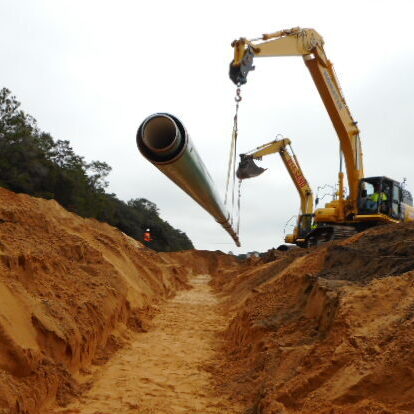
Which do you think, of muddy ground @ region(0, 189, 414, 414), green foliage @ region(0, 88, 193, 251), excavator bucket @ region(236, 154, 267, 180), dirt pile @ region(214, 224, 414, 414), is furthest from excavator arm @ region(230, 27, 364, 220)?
green foliage @ region(0, 88, 193, 251)

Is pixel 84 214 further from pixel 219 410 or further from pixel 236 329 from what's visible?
pixel 219 410

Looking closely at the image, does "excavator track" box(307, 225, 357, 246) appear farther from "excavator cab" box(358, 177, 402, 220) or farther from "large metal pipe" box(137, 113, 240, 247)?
"large metal pipe" box(137, 113, 240, 247)

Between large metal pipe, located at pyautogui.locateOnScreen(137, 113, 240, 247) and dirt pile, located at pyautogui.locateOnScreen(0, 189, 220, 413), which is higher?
large metal pipe, located at pyautogui.locateOnScreen(137, 113, 240, 247)

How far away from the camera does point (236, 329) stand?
867 cm

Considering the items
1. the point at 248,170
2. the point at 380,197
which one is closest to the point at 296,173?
the point at 248,170

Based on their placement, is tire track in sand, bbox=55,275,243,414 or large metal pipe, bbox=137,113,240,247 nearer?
large metal pipe, bbox=137,113,240,247

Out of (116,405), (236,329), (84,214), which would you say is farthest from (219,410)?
(84,214)

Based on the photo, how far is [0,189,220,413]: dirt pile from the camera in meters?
4.50

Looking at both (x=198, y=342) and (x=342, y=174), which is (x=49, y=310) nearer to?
(x=198, y=342)

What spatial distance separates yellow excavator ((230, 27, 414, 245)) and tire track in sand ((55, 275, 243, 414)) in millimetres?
7843

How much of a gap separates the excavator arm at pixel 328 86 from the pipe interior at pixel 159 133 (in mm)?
8824

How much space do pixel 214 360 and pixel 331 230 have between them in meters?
9.80

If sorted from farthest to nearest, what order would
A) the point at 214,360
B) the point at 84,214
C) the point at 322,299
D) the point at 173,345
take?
the point at 84,214 → the point at 173,345 → the point at 214,360 → the point at 322,299

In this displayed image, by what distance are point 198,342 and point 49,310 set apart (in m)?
3.49
